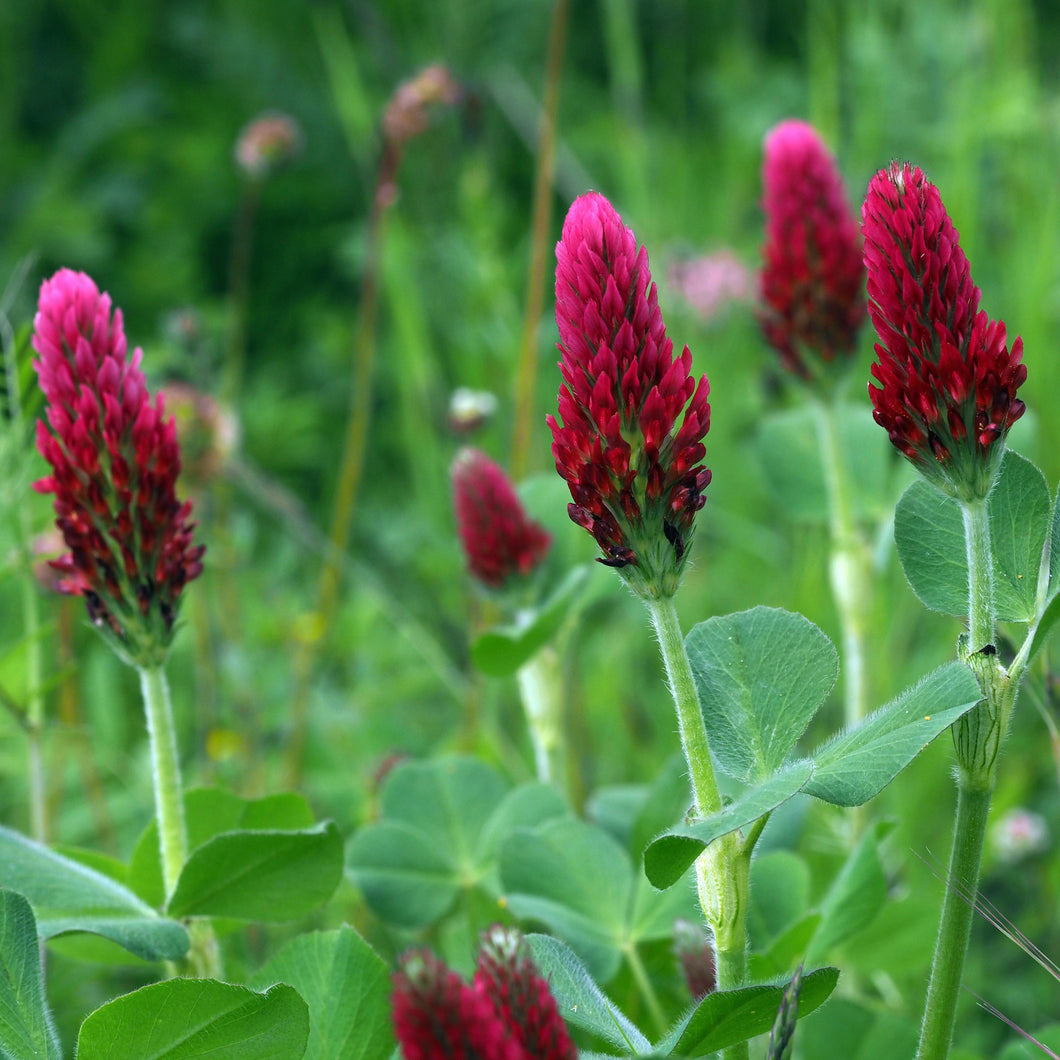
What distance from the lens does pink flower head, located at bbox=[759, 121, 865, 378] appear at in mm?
1221

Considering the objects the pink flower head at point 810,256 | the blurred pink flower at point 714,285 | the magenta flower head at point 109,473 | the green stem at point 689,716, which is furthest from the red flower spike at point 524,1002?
the blurred pink flower at point 714,285

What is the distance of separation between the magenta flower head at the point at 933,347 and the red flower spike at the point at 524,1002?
0.33 meters

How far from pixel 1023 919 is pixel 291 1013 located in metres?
1.30

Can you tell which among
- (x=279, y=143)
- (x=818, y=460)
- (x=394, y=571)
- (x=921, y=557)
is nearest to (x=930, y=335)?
(x=921, y=557)

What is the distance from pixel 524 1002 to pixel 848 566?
886 millimetres

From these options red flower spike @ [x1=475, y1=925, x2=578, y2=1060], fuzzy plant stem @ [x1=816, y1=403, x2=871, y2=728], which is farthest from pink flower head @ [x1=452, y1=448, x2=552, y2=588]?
red flower spike @ [x1=475, y1=925, x2=578, y2=1060]

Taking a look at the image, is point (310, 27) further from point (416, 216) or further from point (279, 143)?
point (279, 143)

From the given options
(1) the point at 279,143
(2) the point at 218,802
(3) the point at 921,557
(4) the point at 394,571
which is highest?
(1) the point at 279,143

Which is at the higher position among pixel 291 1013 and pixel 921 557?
pixel 921 557

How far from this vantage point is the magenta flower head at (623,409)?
23.5 inches

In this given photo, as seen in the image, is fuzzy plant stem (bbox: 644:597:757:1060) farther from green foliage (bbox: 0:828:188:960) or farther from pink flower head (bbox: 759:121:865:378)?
pink flower head (bbox: 759:121:865:378)

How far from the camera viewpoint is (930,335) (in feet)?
2.03

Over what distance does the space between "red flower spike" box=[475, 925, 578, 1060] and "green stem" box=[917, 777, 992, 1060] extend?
247 mm

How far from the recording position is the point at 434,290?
346 cm
